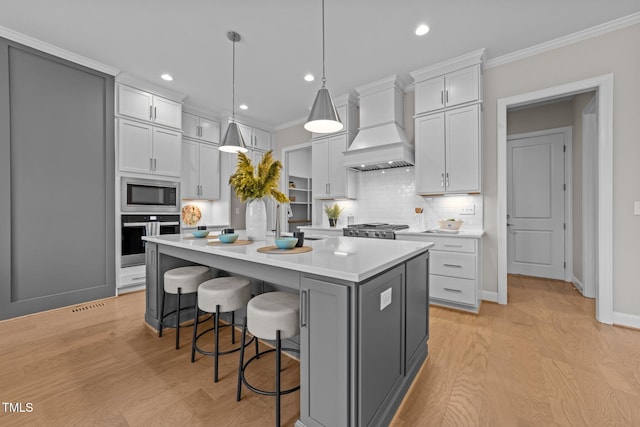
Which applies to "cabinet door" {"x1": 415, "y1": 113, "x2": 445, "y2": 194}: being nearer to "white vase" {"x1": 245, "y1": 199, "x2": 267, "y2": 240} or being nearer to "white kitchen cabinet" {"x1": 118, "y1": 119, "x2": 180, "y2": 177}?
"white vase" {"x1": 245, "y1": 199, "x2": 267, "y2": 240}

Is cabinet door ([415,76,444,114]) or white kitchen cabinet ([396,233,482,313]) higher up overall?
cabinet door ([415,76,444,114])

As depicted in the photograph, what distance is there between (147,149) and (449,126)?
418 cm

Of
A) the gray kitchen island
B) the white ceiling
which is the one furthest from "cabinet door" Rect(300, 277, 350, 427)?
the white ceiling

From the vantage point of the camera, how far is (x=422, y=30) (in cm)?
274

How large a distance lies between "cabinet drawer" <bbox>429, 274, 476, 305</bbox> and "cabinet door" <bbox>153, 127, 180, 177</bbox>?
4.06 metres

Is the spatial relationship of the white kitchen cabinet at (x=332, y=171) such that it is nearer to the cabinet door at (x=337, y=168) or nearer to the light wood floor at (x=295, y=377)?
the cabinet door at (x=337, y=168)

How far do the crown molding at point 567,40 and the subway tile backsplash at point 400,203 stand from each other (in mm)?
1644

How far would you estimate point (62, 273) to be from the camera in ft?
10.5

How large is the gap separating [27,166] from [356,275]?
394 cm

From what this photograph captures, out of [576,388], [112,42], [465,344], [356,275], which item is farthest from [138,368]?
[112,42]

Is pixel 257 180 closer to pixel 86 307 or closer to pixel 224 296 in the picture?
pixel 224 296

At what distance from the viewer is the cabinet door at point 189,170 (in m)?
4.58

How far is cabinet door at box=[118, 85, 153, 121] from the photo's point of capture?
364cm

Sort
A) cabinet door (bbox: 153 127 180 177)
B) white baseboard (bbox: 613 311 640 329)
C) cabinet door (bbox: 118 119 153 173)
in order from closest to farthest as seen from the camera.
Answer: white baseboard (bbox: 613 311 640 329), cabinet door (bbox: 118 119 153 173), cabinet door (bbox: 153 127 180 177)
